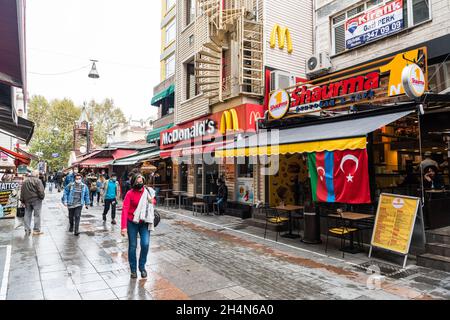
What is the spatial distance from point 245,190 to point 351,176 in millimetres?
6382

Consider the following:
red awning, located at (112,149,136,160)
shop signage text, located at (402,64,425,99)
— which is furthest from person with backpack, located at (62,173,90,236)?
red awning, located at (112,149,136,160)

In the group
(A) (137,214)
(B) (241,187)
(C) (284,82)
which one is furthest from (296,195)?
(A) (137,214)

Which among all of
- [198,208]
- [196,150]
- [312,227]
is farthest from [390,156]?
[198,208]

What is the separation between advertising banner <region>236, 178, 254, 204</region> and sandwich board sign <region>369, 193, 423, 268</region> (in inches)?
246

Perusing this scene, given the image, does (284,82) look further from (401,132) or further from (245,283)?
(245,283)

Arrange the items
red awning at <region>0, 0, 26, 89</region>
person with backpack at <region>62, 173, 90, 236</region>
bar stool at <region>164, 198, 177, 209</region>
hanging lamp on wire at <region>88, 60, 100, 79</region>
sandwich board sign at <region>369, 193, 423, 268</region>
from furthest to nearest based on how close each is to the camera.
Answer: hanging lamp on wire at <region>88, 60, 100, 79</region> < bar stool at <region>164, 198, 177, 209</region> < person with backpack at <region>62, 173, 90, 236</region> < sandwich board sign at <region>369, 193, 423, 268</region> < red awning at <region>0, 0, 26, 89</region>

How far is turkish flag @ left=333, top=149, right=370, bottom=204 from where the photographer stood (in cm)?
696

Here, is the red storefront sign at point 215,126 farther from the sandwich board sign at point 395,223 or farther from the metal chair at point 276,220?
the sandwich board sign at point 395,223

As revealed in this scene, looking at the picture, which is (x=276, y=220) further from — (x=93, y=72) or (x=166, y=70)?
(x=166, y=70)

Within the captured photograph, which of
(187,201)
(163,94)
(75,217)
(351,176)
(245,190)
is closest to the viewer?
(351,176)

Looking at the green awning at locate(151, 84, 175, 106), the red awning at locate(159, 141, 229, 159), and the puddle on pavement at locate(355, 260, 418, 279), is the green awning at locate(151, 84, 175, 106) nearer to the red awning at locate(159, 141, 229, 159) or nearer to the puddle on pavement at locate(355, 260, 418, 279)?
the red awning at locate(159, 141, 229, 159)

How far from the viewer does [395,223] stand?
21.5 feet

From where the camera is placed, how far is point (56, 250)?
7637 millimetres

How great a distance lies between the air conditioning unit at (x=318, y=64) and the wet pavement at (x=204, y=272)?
7247 mm
